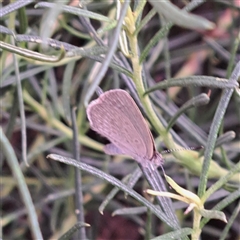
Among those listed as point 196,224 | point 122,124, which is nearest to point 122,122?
point 122,124

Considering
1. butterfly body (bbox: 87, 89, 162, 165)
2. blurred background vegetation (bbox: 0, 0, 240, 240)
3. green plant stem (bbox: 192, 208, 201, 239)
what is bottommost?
green plant stem (bbox: 192, 208, 201, 239)

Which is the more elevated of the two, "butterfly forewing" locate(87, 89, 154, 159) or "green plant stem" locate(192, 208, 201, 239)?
"butterfly forewing" locate(87, 89, 154, 159)

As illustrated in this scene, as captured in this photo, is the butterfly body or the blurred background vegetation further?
the blurred background vegetation

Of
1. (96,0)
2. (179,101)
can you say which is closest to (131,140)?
(96,0)

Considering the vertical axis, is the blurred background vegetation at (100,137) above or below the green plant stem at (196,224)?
above

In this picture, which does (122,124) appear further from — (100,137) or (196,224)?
(100,137)

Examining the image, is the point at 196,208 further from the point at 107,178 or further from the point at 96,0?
the point at 96,0
